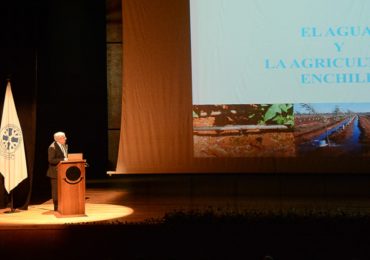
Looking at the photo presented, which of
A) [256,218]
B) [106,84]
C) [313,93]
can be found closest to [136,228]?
[256,218]

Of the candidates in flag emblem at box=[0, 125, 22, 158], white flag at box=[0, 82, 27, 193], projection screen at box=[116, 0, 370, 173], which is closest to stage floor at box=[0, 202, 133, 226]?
white flag at box=[0, 82, 27, 193]

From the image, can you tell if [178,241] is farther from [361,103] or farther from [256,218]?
[361,103]

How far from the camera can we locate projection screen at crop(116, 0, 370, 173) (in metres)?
7.70

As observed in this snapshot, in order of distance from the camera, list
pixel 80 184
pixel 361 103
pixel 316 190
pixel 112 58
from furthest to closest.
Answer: pixel 112 58 < pixel 316 190 < pixel 361 103 < pixel 80 184

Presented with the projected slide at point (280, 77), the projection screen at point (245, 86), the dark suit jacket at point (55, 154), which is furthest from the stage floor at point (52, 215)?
the projected slide at point (280, 77)

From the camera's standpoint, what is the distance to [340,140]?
7922 mm

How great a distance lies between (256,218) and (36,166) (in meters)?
3.95

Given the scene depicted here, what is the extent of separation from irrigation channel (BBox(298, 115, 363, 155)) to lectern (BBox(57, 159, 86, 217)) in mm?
3187

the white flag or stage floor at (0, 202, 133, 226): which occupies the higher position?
the white flag

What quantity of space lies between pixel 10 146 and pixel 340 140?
4360 mm

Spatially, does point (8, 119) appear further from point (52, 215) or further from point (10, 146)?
point (52, 215)

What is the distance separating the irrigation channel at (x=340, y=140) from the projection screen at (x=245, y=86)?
0.5 inches

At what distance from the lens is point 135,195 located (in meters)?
8.28

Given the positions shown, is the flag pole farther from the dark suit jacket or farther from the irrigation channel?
the irrigation channel
